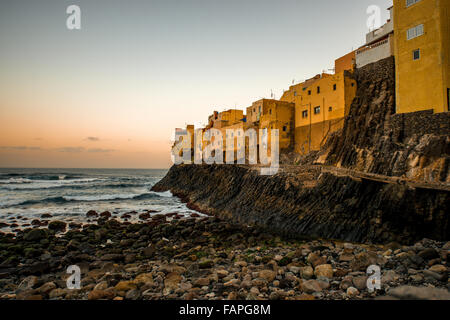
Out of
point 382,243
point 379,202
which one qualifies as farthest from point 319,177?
point 382,243

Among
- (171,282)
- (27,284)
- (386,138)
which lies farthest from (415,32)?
(27,284)

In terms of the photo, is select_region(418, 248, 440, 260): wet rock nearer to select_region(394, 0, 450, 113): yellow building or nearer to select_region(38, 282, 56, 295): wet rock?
select_region(394, 0, 450, 113): yellow building

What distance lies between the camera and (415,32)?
19.0 metres

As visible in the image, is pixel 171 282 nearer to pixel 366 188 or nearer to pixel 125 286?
pixel 125 286

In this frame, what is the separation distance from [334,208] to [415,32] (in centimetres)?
1628

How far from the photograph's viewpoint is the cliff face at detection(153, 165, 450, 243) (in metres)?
12.3

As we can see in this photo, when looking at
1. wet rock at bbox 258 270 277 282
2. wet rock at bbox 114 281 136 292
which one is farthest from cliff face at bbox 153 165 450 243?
wet rock at bbox 114 281 136 292

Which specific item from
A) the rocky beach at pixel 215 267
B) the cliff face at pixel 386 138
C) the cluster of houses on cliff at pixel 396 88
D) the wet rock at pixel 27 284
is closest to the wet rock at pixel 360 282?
the rocky beach at pixel 215 267

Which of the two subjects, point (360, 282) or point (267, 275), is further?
point (267, 275)

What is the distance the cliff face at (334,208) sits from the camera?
40.2 feet

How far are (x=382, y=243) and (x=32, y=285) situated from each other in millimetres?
16326
